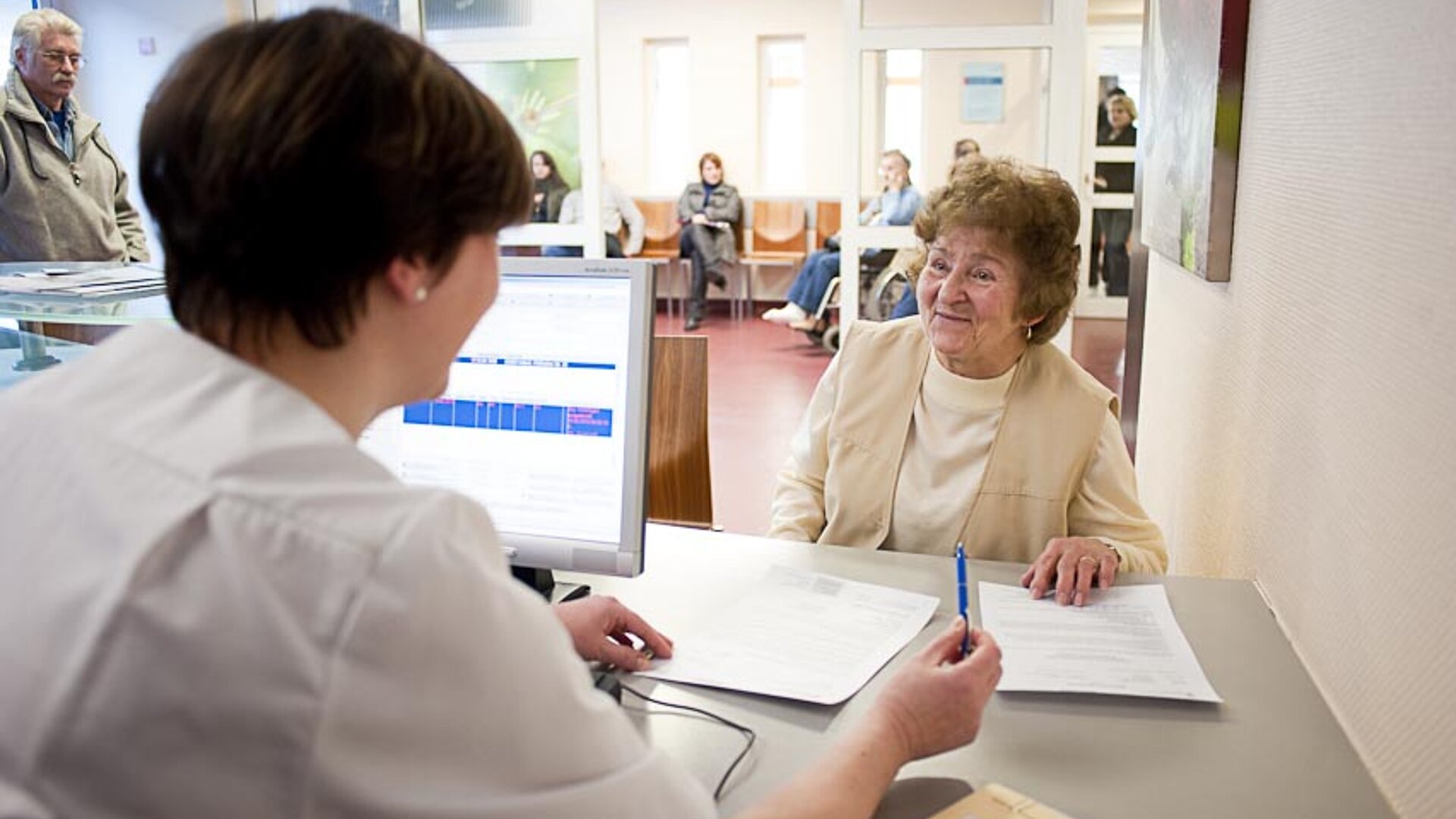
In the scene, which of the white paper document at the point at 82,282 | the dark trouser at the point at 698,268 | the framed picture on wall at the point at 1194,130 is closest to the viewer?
the framed picture on wall at the point at 1194,130

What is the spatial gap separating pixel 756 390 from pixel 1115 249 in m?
3.89

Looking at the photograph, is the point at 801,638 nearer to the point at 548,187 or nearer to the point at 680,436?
the point at 680,436

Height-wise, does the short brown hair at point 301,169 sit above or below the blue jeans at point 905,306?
above

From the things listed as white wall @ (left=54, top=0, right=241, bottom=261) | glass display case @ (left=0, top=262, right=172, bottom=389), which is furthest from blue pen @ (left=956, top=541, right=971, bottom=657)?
white wall @ (left=54, top=0, right=241, bottom=261)

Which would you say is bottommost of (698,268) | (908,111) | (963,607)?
(698,268)

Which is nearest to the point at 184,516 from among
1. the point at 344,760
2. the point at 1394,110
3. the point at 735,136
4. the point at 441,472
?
the point at 344,760

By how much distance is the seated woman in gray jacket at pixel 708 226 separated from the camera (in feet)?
30.1

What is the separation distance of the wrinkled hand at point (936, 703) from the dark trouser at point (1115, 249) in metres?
8.31

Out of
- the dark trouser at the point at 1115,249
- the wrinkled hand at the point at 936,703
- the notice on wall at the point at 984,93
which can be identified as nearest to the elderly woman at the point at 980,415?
the wrinkled hand at the point at 936,703

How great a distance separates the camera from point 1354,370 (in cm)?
131

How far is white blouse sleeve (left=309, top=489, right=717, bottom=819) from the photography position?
0.58m

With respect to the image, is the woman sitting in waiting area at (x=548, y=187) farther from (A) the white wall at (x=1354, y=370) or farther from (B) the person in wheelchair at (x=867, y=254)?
(A) the white wall at (x=1354, y=370)

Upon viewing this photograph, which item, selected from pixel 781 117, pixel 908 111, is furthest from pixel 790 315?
pixel 781 117

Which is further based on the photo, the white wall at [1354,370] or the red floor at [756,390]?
the red floor at [756,390]
